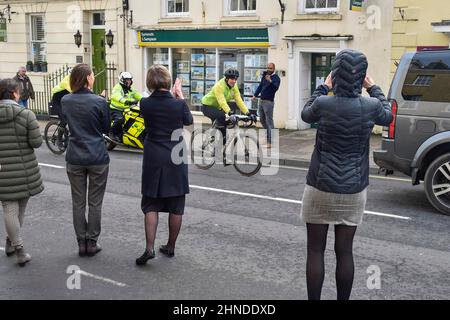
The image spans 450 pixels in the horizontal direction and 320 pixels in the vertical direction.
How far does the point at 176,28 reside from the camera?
60.1 feet

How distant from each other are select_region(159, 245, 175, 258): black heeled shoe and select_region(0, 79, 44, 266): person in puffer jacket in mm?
1308

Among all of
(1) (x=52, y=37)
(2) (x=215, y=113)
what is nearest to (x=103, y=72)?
(1) (x=52, y=37)

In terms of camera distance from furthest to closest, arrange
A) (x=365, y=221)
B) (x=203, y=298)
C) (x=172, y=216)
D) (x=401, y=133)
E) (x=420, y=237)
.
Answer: (x=401, y=133) → (x=365, y=221) → (x=420, y=237) → (x=172, y=216) → (x=203, y=298)

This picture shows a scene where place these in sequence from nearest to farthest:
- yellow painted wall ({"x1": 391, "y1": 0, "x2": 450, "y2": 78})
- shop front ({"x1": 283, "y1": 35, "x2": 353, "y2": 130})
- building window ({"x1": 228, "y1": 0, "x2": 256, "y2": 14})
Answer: yellow painted wall ({"x1": 391, "y1": 0, "x2": 450, "y2": 78}), shop front ({"x1": 283, "y1": 35, "x2": 353, "y2": 130}), building window ({"x1": 228, "y1": 0, "x2": 256, "y2": 14})

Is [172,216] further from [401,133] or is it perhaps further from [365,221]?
[401,133]

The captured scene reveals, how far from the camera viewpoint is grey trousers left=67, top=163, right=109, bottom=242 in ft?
18.5

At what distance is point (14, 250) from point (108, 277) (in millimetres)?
1152

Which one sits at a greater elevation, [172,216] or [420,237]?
[172,216]

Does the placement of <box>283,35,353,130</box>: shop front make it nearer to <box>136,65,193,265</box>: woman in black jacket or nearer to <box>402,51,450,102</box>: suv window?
<box>402,51,450,102</box>: suv window

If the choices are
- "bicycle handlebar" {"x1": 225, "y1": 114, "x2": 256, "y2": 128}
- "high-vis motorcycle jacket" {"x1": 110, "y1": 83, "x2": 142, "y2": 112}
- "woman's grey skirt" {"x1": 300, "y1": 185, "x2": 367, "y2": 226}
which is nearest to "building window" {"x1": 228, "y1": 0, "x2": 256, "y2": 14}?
"high-vis motorcycle jacket" {"x1": 110, "y1": 83, "x2": 142, "y2": 112}

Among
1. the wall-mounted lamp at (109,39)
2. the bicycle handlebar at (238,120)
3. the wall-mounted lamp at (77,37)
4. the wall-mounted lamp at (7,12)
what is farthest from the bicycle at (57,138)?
the wall-mounted lamp at (7,12)

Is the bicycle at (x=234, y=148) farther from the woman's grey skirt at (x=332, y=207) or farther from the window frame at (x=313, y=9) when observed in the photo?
the window frame at (x=313, y=9)

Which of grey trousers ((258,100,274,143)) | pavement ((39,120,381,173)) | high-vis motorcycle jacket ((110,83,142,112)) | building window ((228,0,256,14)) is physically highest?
building window ((228,0,256,14))

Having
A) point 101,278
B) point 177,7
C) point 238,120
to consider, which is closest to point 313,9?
point 177,7
